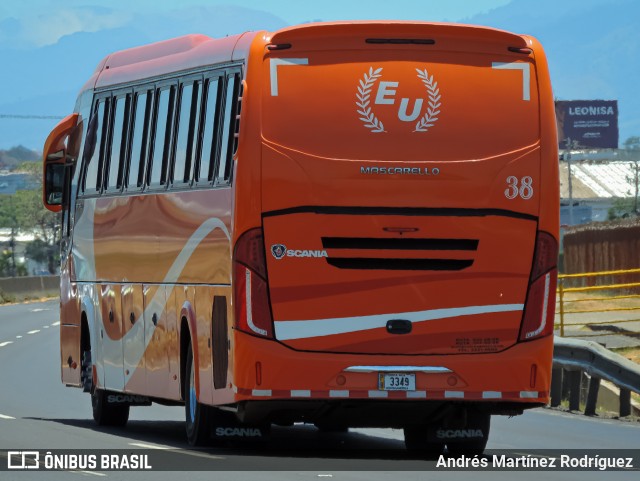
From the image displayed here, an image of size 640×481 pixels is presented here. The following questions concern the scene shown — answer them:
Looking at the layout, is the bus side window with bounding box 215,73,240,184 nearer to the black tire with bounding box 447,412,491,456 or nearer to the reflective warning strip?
the reflective warning strip

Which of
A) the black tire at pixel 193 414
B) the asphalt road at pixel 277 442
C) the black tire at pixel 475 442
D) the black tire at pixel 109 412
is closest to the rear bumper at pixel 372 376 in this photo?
→ the asphalt road at pixel 277 442

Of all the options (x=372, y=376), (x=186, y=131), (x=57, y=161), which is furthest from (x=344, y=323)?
(x=57, y=161)

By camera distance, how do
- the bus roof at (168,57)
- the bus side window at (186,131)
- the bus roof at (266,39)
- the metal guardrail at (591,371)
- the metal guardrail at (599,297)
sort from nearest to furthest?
1. the bus roof at (266,39)
2. the bus roof at (168,57)
3. the bus side window at (186,131)
4. the metal guardrail at (591,371)
5. the metal guardrail at (599,297)

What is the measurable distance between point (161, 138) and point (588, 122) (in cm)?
16225

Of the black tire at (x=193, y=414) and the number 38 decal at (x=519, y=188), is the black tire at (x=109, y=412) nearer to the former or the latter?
the black tire at (x=193, y=414)

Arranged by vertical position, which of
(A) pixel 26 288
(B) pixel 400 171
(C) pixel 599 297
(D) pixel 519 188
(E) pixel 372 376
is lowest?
(A) pixel 26 288

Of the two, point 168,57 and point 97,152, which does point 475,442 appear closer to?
point 168,57

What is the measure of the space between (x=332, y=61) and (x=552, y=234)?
7.24ft

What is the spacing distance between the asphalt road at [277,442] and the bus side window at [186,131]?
243cm

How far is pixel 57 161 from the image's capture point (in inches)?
817

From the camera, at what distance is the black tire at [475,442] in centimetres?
1523

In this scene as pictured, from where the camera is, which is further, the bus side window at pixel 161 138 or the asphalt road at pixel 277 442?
the bus side window at pixel 161 138

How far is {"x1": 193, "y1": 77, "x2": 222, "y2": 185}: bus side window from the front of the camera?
50.1 ft

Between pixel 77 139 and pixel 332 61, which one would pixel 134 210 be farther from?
pixel 332 61
